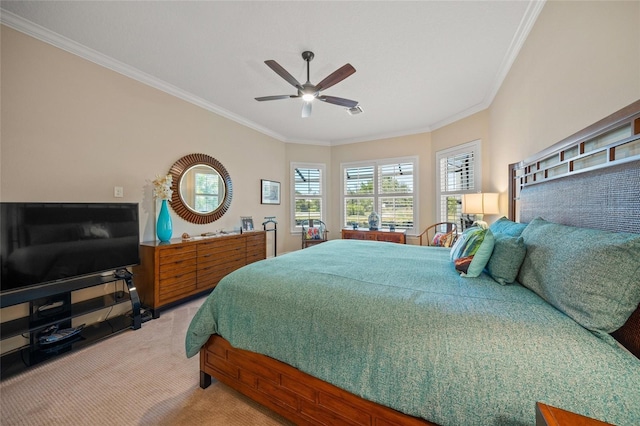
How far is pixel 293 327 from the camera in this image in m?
1.21

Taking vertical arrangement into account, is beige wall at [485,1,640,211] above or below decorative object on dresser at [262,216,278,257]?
above

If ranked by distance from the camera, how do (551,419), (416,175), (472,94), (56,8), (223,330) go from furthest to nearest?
(416,175)
(472,94)
(56,8)
(223,330)
(551,419)

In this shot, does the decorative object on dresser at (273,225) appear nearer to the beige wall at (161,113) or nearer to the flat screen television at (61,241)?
the beige wall at (161,113)

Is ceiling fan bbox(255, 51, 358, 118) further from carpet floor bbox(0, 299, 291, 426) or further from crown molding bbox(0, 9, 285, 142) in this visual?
carpet floor bbox(0, 299, 291, 426)

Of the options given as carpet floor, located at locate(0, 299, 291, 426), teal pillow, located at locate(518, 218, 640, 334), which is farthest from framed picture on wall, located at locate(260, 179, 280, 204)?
teal pillow, located at locate(518, 218, 640, 334)

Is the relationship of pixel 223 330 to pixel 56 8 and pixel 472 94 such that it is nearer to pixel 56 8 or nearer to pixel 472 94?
pixel 56 8

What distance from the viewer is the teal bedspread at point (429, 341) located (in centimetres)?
74

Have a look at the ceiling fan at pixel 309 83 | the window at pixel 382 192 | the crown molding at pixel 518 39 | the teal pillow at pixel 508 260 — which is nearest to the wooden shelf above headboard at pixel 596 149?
the teal pillow at pixel 508 260

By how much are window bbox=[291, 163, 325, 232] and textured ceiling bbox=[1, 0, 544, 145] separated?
2067 millimetres

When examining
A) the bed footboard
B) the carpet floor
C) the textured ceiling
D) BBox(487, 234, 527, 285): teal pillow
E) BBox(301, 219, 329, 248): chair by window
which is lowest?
the carpet floor

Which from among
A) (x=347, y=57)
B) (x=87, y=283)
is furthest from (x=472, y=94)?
(x=87, y=283)

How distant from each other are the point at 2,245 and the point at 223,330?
1.89 meters

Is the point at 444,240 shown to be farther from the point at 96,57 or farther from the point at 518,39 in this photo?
the point at 96,57

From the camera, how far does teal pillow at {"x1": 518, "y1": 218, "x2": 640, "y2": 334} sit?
784mm
